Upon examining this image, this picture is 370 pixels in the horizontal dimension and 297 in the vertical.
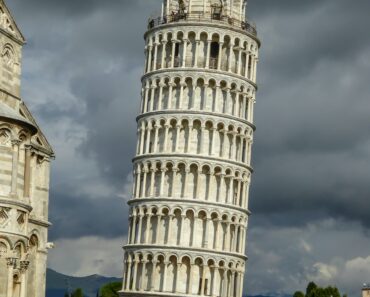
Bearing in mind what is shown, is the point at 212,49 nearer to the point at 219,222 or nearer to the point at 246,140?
the point at 246,140

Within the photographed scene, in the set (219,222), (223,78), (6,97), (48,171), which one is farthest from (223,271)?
(6,97)

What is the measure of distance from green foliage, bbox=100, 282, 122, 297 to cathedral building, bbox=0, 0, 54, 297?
56.2 metres

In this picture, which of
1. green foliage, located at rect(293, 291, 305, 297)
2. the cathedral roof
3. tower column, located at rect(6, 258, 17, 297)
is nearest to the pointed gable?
the cathedral roof

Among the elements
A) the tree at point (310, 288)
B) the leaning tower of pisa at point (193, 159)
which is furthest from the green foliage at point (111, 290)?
the leaning tower of pisa at point (193, 159)

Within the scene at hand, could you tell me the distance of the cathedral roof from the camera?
1936 inches

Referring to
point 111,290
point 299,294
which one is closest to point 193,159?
point 299,294

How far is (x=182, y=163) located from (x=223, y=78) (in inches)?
302

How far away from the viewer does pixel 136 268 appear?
84312 millimetres

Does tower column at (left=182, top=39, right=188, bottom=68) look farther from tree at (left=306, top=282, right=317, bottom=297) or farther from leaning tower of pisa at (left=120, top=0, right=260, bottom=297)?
tree at (left=306, top=282, right=317, bottom=297)

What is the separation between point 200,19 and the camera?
282 ft

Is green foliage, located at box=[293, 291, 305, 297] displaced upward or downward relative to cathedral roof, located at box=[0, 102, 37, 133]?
downward

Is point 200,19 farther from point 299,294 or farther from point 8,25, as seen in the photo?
point 8,25

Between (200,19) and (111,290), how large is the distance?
38.1 metres

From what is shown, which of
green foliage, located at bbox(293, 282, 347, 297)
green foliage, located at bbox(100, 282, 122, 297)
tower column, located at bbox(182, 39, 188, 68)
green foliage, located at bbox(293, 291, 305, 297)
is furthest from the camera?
green foliage, located at bbox(100, 282, 122, 297)
